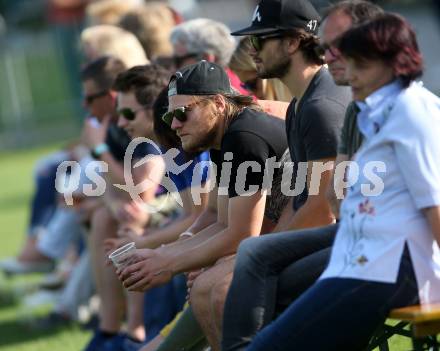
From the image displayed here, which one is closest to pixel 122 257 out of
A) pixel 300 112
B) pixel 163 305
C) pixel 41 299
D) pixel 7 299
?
pixel 300 112

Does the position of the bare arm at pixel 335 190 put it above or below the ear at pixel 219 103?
below

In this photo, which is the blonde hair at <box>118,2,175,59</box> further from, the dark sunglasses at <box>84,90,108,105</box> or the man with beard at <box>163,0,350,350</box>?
the man with beard at <box>163,0,350,350</box>

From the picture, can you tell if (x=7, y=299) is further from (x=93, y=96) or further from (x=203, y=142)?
(x=203, y=142)

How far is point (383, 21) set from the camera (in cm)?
402

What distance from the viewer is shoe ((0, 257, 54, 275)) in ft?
31.9

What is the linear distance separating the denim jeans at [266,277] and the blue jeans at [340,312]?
13.5 inches

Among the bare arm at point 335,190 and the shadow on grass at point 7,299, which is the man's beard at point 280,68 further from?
the shadow on grass at point 7,299

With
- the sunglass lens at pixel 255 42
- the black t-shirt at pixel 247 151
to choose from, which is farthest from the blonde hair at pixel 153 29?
the black t-shirt at pixel 247 151

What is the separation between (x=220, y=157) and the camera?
5113 millimetres

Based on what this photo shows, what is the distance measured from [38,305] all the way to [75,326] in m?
0.71

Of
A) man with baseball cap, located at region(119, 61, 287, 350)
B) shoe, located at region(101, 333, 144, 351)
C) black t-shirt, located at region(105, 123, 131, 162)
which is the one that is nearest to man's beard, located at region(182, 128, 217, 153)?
man with baseball cap, located at region(119, 61, 287, 350)

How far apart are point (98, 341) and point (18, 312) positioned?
2.83 m

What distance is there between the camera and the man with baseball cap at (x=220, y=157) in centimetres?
494

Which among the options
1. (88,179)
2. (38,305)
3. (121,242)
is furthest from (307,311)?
(38,305)
